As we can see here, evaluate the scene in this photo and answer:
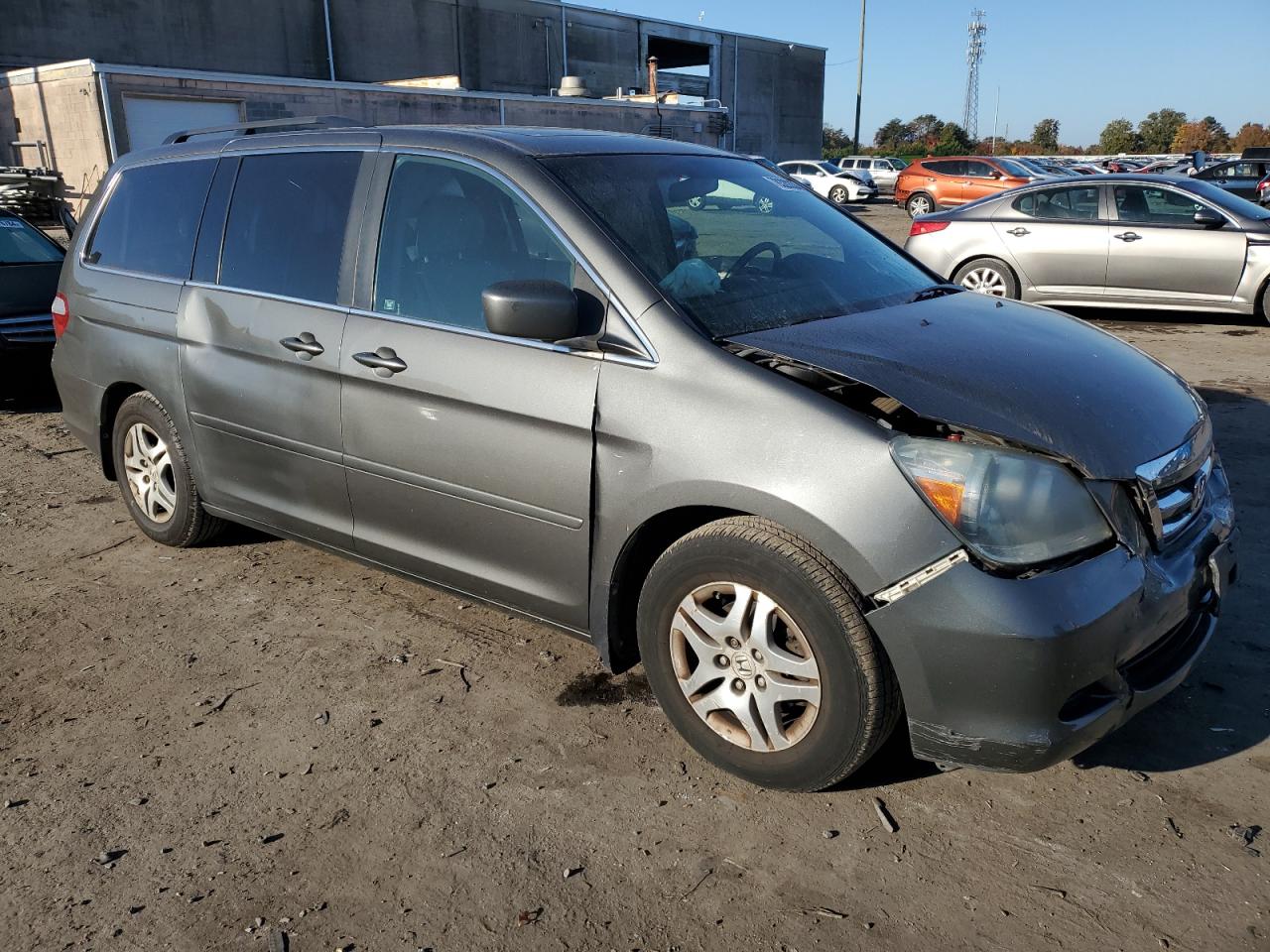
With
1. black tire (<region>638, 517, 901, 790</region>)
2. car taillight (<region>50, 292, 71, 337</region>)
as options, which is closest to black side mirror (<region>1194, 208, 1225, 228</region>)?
black tire (<region>638, 517, 901, 790</region>)

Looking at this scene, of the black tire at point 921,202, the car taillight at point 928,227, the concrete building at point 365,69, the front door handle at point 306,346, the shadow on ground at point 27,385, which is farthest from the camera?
the black tire at point 921,202

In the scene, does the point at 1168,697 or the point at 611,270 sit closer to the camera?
the point at 611,270

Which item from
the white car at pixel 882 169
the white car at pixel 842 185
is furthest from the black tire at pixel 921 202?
the white car at pixel 882 169

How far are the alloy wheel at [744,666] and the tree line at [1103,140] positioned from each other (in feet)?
228

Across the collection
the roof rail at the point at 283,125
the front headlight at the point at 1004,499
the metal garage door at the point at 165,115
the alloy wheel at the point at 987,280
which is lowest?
the alloy wheel at the point at 987,280

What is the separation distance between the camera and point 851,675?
8.58 ft

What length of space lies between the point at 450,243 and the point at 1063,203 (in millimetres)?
9039

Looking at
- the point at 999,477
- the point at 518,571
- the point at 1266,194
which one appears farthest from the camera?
the point at 1266,194

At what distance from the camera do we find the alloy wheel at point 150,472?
4723 millimetres

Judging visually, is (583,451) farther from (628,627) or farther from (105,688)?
(105,688)

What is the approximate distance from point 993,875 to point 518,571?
1.64m

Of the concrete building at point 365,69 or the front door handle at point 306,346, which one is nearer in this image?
the front door handle at point 306,346

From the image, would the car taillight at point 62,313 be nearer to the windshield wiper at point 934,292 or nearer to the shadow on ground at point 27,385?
the shadow on ground at point 27,385

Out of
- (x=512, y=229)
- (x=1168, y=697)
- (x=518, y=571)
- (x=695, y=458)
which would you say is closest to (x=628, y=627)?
(x=518, y=571)
